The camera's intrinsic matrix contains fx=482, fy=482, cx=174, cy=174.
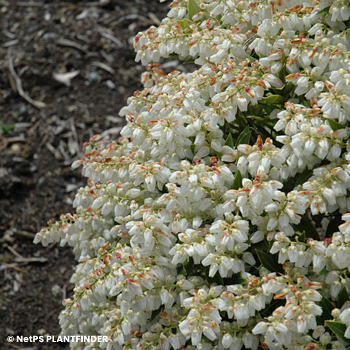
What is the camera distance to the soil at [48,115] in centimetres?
410

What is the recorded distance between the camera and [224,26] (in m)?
2.87

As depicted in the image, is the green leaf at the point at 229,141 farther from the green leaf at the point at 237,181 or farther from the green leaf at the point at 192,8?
the green leaf at the point at 192,8

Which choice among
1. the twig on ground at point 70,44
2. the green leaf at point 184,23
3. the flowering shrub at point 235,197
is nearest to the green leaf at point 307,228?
the flowering shrub at point 235,197

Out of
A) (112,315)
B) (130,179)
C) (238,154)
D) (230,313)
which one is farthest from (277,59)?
(112,315)

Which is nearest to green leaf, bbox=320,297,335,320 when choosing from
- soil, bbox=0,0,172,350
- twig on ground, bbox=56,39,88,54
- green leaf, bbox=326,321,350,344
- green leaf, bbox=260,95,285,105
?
green leaf, bbox=326,321,350,344

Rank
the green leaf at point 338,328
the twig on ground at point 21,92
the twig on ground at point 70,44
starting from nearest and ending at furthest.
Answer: the green leaf at point 338,328 < the twig on ground at point 21,92 < the twig on ground at point 70,44

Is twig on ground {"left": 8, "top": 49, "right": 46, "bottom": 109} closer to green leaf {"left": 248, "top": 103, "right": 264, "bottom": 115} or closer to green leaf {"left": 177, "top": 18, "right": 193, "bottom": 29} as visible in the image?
green leaf {"left": 177, "top": 18, "right": 193, "bottom": 29}

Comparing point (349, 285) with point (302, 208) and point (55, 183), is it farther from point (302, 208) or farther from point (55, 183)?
point (55, 183)

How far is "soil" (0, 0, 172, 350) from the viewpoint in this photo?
13.4 feet

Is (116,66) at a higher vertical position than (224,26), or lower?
lower

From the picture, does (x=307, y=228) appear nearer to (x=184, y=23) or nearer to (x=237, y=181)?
(x=237, y=181)

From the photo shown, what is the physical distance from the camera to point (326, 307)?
81.8 inches

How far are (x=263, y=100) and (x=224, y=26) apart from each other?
0.65 m

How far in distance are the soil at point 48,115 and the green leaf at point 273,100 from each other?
8.18 ft
